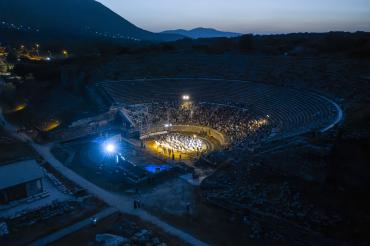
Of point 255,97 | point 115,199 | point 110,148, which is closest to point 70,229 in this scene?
point 115,199

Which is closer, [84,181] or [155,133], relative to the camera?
[84,181]

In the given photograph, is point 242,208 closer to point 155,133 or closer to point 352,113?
point 352,113

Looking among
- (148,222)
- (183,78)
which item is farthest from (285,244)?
(183,78)

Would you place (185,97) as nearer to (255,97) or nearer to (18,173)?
(255,97)

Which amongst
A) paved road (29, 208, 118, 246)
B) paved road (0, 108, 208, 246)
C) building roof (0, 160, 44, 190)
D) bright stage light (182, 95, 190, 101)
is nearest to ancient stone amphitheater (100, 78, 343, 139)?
bright stage light (182, 95, 190, 101)

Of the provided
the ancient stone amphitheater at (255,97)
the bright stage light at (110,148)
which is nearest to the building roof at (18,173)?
the bright stage light at (110,148)

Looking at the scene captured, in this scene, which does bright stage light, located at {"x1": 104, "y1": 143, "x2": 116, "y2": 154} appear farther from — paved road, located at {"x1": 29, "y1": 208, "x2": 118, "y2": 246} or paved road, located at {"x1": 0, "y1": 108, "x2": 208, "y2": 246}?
paved road, located at {"x1": 29, "y1": 208, "x2": 118, "y2": 246}

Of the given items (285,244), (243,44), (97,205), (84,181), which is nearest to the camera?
(285,244)

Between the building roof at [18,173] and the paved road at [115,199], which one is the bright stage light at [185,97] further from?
the building roof at [18,173]
